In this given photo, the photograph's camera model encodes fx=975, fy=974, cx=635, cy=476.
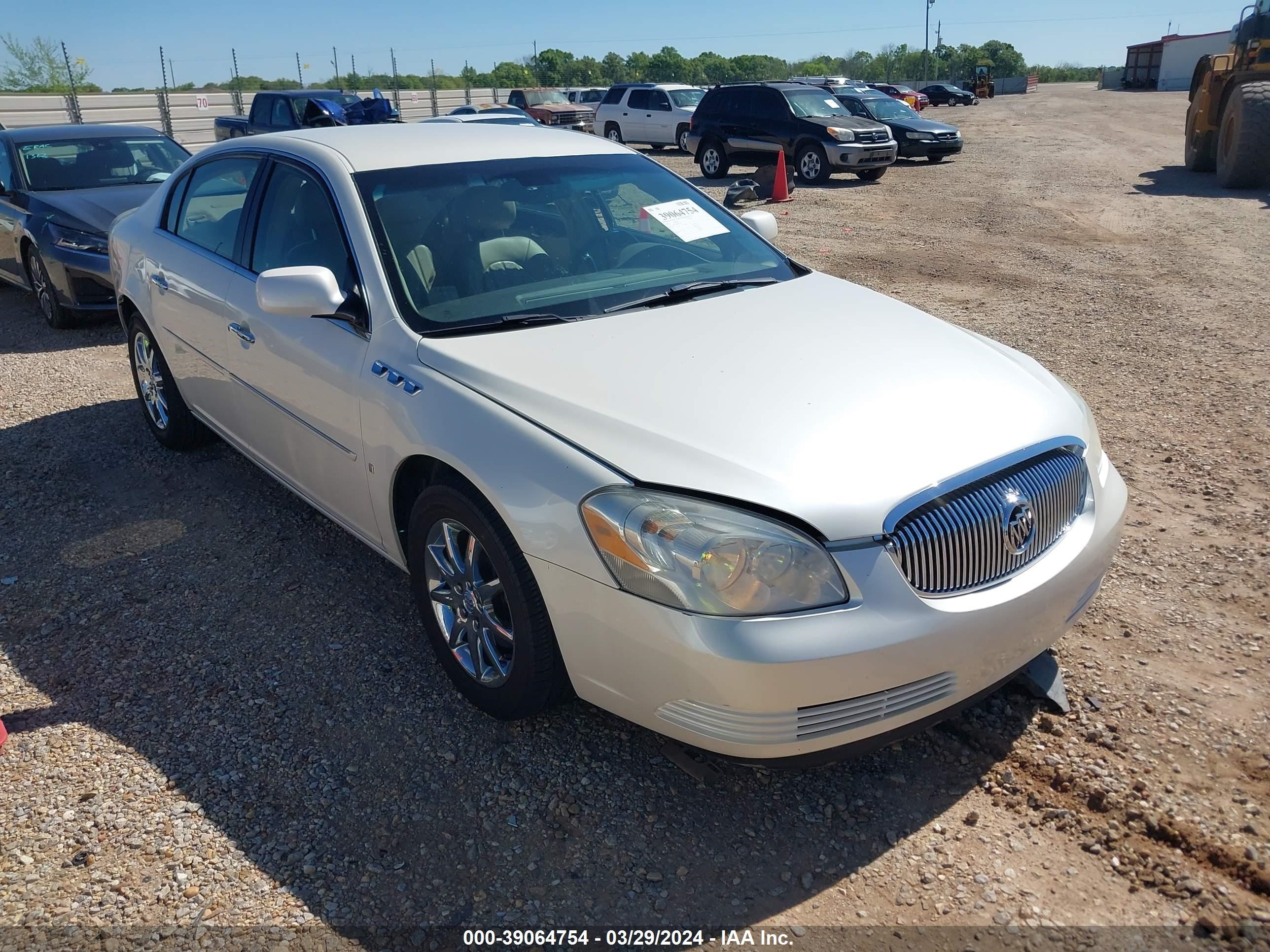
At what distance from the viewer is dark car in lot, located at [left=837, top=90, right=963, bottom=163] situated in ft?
66.6

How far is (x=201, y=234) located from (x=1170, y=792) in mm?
4422

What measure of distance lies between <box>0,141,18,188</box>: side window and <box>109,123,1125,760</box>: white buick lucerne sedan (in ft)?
19.6

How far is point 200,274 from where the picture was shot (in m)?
4.35

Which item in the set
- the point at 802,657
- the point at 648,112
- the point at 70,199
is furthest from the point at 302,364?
the point at 648,112

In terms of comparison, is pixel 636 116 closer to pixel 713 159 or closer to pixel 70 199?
pixel 713 159

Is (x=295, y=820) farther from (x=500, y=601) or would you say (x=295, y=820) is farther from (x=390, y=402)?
(x=390, y=402)

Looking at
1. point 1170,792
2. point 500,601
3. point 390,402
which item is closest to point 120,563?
point 390,402

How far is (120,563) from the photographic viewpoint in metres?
4.23

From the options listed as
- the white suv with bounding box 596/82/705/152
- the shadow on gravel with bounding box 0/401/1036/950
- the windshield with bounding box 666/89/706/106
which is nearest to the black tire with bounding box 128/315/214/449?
the shadow on gravel with bounding box 0/401/1036/950

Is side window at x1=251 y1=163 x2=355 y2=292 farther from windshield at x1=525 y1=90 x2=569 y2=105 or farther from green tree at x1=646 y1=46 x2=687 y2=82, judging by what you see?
green tree at x1=646 y1=46 x2=687 y2=82

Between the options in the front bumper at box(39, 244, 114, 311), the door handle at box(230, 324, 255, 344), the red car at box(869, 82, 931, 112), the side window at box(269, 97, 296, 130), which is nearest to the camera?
the door handle at box(230, 324, 255, 344)

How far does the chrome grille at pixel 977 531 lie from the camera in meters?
2.42

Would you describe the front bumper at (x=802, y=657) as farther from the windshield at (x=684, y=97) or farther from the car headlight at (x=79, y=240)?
the windshield at (x=684, y=97)

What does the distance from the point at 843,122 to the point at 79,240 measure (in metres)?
13.4
